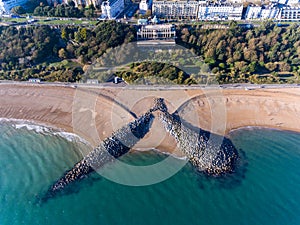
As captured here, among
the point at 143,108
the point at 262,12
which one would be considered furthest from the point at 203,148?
the point at 262,12

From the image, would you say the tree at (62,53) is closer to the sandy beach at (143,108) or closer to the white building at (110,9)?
the sandy beach at (143,108)

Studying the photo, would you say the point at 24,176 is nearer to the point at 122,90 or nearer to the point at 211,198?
the point at 122,90

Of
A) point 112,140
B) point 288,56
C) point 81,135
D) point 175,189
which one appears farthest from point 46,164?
point 288,56

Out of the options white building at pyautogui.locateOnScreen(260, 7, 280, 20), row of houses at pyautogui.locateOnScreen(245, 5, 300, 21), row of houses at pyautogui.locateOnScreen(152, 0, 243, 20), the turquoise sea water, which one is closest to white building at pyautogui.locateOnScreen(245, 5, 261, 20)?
row of houses at pyautogui.locateOnScreen(245, 5, 300, 21)

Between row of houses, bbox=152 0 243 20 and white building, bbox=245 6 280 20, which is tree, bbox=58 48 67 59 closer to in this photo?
row of houses, bbox=152 0 243 20

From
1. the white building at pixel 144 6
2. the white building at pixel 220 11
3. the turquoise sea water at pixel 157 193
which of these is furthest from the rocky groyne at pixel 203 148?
the white building at pixel 144 6

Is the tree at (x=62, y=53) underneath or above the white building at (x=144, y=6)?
underneath
